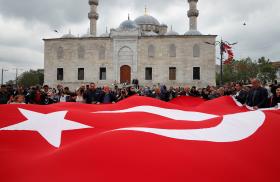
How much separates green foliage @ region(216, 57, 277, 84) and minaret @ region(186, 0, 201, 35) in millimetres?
14898

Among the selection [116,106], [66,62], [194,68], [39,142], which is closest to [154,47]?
[194,68]

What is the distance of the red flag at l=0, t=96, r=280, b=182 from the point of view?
3078 mm

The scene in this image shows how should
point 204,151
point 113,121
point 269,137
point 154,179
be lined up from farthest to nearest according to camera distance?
point 113,121 → point 269,137 → point 204,151 → point 154,179

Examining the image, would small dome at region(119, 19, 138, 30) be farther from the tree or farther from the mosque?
the tree

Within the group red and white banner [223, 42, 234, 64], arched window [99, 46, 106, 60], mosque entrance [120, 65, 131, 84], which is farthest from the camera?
arched window [99, 46, 106, 60]

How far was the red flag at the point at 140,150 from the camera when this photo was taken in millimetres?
3078

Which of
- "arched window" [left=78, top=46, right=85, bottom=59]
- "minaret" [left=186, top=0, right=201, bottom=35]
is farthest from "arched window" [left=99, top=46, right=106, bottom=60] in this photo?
"minaret" [left=186, top=0, right=201, bottom=35]

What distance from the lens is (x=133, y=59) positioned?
158 ft

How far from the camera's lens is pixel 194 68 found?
4697 centimetres

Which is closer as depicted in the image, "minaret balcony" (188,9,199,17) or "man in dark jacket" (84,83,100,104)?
"man in dark jacket" (84,83,100,104)

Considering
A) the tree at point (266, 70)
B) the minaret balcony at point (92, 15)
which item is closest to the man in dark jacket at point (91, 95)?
the minaret balcony at point (92, 15)

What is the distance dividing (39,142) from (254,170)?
268 cm

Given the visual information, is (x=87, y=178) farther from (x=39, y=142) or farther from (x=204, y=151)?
(x=39, y=142)

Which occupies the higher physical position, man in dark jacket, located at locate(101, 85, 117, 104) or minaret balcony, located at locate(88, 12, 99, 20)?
minaret balcony, located at locate(88, 12, 99, 20)
